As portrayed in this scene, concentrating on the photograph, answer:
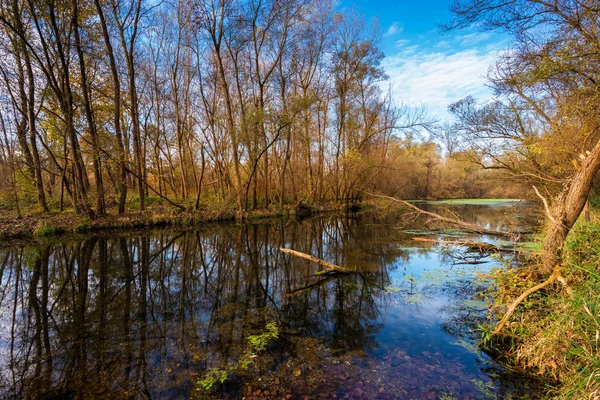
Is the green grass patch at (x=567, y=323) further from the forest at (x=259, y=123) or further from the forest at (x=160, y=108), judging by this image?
the forest at (x=160, y=108)

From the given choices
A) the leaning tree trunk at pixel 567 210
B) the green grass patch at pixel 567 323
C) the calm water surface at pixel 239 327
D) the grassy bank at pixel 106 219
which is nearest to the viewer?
the green grass patch at pixel 567 323

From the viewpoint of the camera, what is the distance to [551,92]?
9695 millimetres

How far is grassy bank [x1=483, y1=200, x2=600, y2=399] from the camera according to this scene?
2253 millimetres

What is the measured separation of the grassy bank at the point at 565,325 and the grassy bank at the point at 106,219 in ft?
49.7

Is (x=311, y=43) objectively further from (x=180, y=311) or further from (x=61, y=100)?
(x=180, y=311)

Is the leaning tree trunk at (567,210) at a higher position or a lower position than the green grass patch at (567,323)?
higher

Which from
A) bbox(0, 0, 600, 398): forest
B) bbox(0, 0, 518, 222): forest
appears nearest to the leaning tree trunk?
bbox(0, 0, 600, 398): forest

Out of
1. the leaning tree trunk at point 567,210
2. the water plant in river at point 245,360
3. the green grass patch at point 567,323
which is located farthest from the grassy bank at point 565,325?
the water plant in river at point 245,360

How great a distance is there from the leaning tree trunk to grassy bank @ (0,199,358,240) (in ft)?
50.7

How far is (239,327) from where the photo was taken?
431 cm

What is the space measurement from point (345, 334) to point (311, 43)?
21327 millimetres

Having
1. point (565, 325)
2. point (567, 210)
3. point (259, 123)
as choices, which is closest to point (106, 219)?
point (259, 123)

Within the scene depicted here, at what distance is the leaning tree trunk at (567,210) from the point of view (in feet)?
11.3

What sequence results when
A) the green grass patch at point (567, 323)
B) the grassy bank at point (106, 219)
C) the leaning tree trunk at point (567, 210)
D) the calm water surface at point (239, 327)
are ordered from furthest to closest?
1. the grassy bank at point (106, 219)
2. the leaning tree trunk at point (567, 210)
3. the calm water surface at point (239, 327)
4. the green grass patch at point (567, 323)
